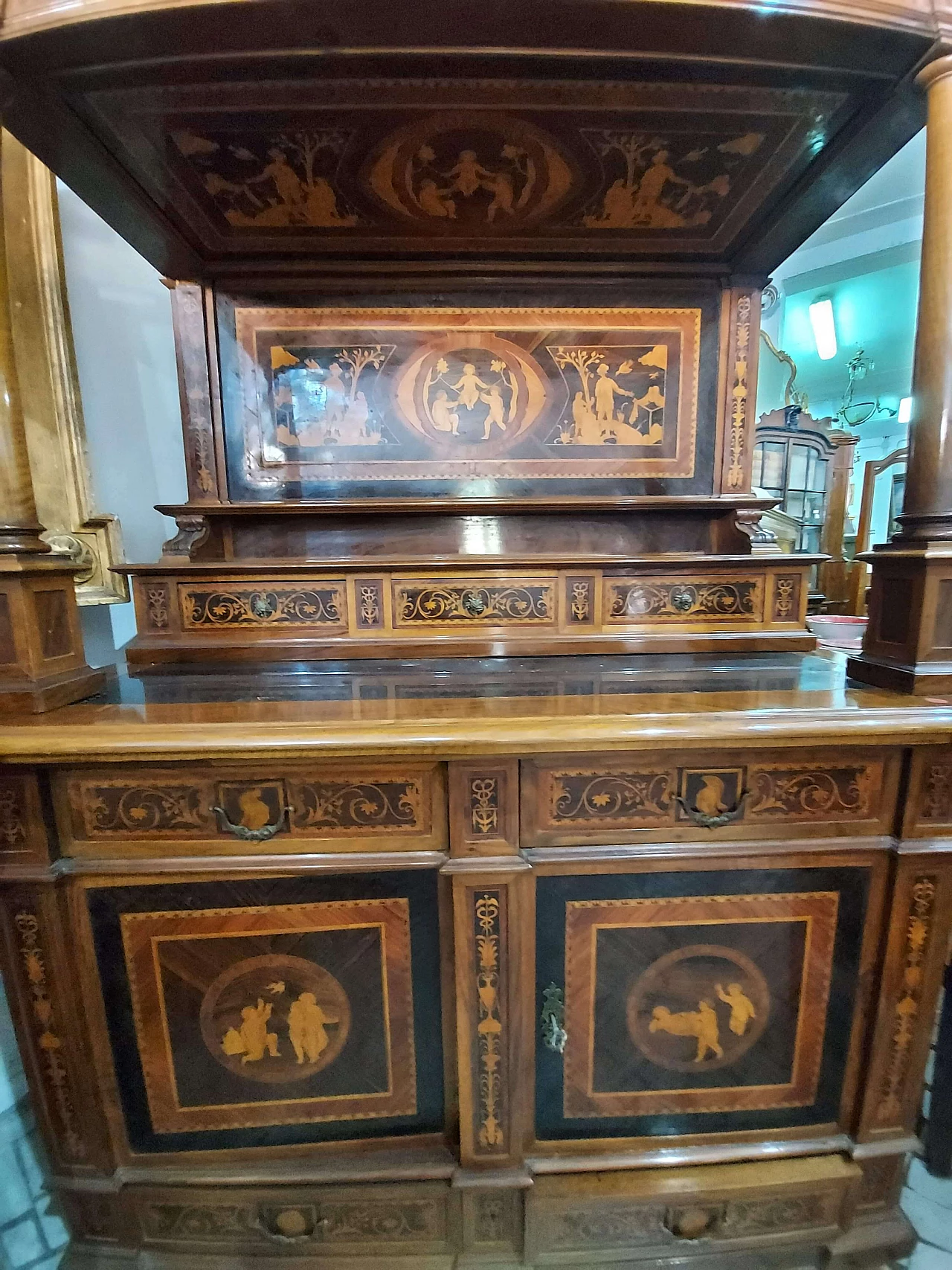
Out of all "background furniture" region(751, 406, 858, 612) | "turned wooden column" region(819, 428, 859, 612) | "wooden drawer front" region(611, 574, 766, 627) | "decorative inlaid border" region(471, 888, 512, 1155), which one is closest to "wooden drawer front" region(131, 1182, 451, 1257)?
"decorative inlaid border" region(471, 888, 512, 1155)

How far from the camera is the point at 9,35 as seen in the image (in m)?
0.73

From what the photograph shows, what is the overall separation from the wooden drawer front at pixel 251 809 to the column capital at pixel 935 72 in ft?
4.27

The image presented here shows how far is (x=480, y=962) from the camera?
891 mm

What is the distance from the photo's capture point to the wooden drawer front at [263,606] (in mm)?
1196

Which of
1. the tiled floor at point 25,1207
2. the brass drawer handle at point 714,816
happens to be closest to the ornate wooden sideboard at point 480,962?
the brass drawer handle at point 714,816

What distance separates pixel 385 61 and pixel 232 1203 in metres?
1.91

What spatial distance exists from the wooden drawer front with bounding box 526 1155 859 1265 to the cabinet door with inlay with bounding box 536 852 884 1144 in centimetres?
7

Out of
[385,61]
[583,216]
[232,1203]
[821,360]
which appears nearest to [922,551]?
[583,216]

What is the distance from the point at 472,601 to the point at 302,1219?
1212 millimetres

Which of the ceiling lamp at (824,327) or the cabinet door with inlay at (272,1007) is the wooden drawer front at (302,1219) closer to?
the cabinet door with inlay at (272,1007)

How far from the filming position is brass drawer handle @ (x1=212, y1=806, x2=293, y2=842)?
0.84m

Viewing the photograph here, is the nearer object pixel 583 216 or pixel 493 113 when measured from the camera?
pixel 493 113

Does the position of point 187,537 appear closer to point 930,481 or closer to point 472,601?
point 472,601

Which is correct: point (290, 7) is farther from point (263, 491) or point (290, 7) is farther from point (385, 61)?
point (263, 491)
